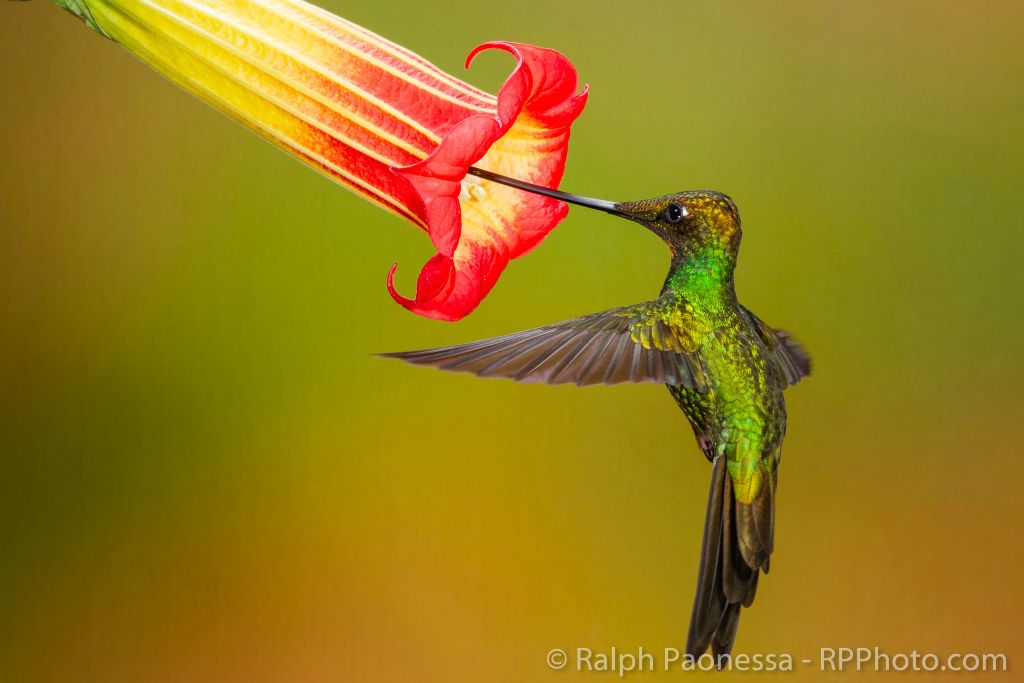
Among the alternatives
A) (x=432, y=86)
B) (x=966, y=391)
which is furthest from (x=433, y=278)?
(x=966, y=391)

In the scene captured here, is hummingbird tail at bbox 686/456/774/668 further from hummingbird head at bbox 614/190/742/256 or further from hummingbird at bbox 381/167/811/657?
hummingbird head at bbox 614/190/742/256

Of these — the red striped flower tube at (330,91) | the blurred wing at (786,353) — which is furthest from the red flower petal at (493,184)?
the blurred wing at (786,353)

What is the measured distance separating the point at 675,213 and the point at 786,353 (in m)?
0.20

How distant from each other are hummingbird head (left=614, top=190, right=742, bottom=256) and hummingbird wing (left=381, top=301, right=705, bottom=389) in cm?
4

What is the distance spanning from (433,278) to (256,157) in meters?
0.51

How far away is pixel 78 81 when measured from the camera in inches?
35.9

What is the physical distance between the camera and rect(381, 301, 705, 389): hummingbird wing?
0.47 meters

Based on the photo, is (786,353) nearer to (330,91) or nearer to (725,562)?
(725,562)

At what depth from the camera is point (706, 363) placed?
599 millimetres

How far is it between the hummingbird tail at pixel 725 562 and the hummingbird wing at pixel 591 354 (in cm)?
8

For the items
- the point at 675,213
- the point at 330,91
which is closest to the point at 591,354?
the point at 675,213

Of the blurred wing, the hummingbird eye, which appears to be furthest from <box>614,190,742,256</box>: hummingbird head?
the blurred wing

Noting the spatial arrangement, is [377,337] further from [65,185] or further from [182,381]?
[65,185]

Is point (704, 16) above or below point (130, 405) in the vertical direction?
above
